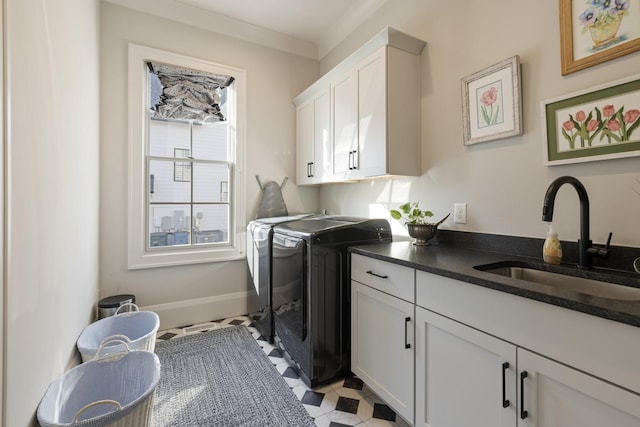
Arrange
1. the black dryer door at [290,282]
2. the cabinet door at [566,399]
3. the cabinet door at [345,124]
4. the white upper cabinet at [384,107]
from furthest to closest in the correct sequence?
the cabinet door at [345,124] < the white upper cabinet at [384,107] < the black dryer door at [290,282] < the cabinet door at [566,399]

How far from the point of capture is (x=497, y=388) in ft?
3.21

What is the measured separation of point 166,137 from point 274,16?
5.00ft

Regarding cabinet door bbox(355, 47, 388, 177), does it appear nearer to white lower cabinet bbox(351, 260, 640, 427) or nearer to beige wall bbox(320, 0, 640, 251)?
beige wall bbox(320, 0, 640, 251)

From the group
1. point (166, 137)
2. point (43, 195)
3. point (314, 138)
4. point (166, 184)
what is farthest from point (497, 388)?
point (166, 137)

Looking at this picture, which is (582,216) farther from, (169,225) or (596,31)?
(169,225)

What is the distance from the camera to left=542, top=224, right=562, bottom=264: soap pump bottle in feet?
4.09

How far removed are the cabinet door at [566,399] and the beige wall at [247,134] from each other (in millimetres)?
2453

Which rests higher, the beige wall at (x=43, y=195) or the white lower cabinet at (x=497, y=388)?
the beige wall at (x=43, y=195)

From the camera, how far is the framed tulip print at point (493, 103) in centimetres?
145

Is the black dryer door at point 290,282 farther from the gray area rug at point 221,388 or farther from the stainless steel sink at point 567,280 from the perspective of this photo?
the stainless steel sink at point 567,280

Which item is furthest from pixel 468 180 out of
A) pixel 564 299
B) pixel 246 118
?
pixel 246 118

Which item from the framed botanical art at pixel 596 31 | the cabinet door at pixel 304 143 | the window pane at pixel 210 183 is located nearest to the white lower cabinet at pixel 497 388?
the framed botanical art at pixel 596 31

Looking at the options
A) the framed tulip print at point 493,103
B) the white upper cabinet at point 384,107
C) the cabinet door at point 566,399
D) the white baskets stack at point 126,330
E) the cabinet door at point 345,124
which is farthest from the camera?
the cabinet door at point 345,124

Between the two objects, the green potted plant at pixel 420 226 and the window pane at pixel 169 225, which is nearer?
the green potted plant at pixel 420 226
